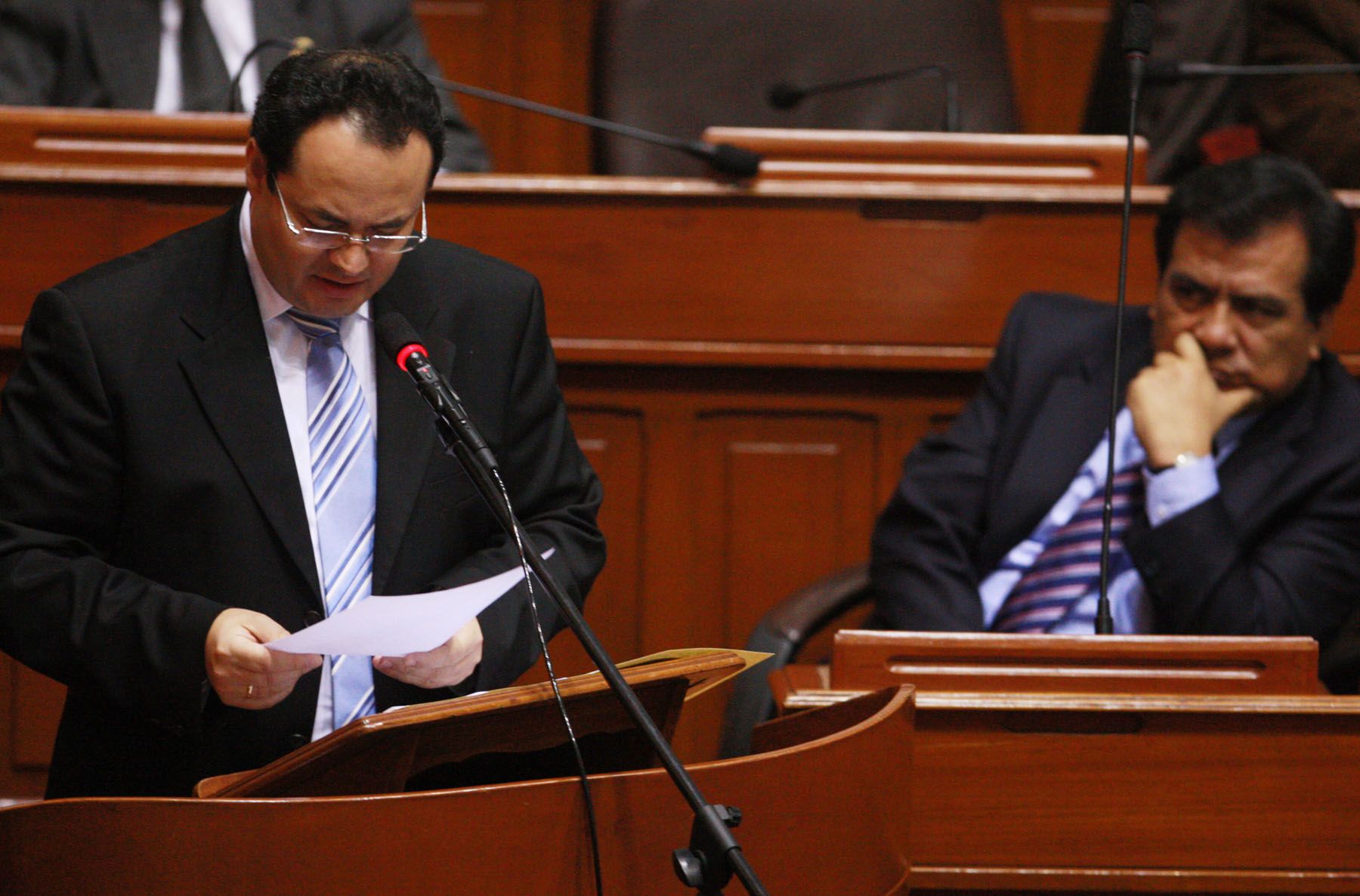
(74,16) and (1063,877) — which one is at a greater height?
(74,16)

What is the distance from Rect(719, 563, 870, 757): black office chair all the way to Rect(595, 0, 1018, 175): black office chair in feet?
3.75

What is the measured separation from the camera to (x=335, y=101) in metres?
1.29

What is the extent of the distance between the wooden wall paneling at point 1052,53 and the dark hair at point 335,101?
2.53 m

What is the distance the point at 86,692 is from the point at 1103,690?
37.2 inches

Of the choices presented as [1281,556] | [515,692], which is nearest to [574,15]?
[1281,556]

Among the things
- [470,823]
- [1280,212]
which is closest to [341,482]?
[470,823]

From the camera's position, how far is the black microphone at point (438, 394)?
1092 millimetres

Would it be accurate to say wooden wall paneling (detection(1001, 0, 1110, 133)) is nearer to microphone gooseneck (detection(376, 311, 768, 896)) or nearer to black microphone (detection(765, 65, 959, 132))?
black microphone (detection(765, 65, 959, 132))

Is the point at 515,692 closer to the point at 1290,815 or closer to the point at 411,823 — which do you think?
the point at 411,823

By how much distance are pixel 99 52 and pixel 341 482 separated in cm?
150

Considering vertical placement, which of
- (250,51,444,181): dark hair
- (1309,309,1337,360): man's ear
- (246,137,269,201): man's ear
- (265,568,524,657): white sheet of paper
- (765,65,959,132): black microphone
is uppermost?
(765,65,959,132): black microphone

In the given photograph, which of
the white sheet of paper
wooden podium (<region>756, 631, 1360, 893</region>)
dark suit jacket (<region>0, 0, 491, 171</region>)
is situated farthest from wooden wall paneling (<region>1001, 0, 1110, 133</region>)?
the white sheet of paper

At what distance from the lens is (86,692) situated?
135 cm

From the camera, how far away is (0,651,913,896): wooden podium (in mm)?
1005
